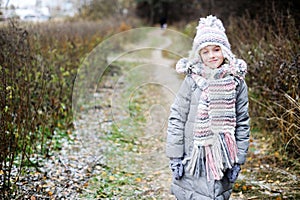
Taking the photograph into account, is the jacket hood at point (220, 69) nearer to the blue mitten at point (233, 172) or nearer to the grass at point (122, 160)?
the blue mitten at point (233, 172)

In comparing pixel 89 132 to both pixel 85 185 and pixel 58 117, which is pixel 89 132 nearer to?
pixel 58 117

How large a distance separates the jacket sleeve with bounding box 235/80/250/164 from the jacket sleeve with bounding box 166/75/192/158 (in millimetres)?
337

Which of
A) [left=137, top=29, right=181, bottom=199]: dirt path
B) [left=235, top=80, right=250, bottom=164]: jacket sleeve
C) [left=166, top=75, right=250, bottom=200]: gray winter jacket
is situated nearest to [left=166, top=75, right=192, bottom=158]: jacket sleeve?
[left=166, top=75, right=250, bottom=200]: gray winter jacket

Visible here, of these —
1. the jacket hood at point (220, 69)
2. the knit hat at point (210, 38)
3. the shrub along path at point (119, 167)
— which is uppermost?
the knit hat at point (210, 38)

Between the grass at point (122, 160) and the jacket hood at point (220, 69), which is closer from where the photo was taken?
the jacket hood at point (220, 69)

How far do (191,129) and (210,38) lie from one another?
2.02 feet

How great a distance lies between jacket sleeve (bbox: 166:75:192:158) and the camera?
283 centimetres

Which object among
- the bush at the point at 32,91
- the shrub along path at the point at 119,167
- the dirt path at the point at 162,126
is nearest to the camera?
the bush at the point at 32,91

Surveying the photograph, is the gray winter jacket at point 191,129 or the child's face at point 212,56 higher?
the child's face at point 212,56

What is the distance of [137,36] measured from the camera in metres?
16.4

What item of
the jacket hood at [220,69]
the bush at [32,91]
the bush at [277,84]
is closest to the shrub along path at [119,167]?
the bush at [32,91]

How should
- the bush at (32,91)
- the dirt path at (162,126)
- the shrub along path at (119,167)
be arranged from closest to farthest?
1. the bush at (32,91)
2. the shrub along path at (119,167)
3. the dirt path at (162,126)

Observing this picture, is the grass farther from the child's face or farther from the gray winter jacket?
the child's face

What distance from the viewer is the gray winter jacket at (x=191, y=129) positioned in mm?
2818
